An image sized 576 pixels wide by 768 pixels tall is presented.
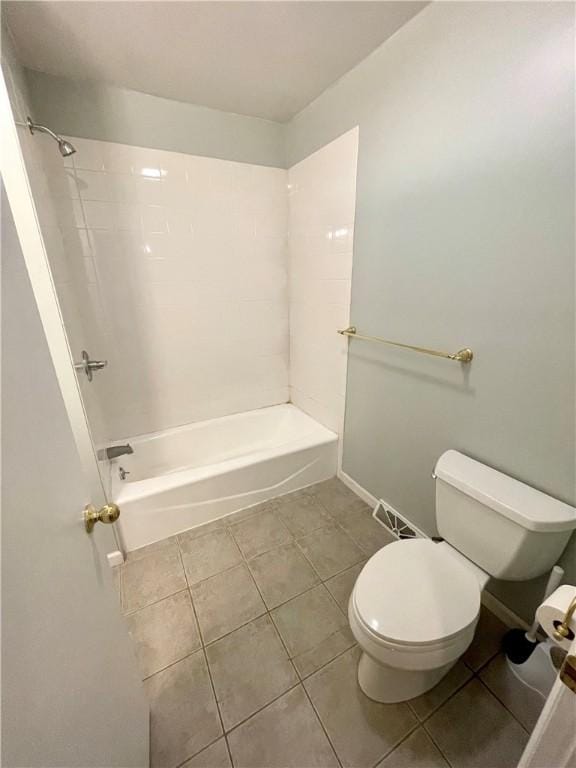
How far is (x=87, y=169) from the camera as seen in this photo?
1.62 meters

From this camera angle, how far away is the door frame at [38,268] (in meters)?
0.98

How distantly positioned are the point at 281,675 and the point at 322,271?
196 centimetres

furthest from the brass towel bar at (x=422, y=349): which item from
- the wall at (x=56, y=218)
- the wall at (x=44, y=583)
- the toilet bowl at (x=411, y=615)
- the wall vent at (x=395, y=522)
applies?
the wall at (x=56, y=218)

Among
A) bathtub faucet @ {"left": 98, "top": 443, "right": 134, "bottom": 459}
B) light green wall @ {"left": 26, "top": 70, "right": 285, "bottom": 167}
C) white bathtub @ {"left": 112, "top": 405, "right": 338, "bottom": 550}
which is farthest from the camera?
bathtub faucet @ {"left": 98, "top": 443, "right": 134, "bottom": 459}

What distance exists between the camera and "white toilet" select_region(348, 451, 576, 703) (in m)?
0.89

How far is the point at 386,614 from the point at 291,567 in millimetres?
671

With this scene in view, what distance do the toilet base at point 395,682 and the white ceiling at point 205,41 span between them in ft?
7.60

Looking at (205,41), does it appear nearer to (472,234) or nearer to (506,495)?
(472,234)

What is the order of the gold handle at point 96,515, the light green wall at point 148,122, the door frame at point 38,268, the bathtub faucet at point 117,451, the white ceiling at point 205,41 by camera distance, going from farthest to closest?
the bathtub faucet at point 117,451
the light green wall at point 148,122
the white ceiling at point 205,41
the door frame at point 38,268
the gold handle at point 96,515

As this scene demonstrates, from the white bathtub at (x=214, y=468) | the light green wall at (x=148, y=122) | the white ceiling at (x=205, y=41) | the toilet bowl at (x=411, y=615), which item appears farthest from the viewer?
the white bathtub at (x=214, y=468)

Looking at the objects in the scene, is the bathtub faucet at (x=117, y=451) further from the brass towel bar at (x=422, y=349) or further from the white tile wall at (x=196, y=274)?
the brass towel bar at (x=422, y=349)

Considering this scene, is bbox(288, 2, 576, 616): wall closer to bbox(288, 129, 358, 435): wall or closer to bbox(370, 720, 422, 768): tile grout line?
bbox(288, 129, 358, 435): wall

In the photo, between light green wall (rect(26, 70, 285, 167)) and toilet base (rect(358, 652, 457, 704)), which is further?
light green wall (rect(26, 70, 285, 167))

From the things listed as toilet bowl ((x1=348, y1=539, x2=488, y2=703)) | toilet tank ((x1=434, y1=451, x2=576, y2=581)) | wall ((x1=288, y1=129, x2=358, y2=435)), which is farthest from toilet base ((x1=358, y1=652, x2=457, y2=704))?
wall ((x1=288, y1=129, x2=358, y2=435))
